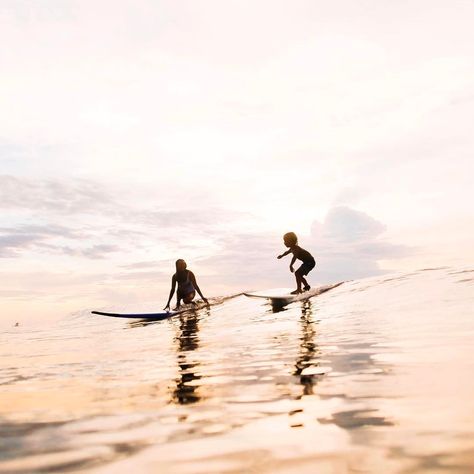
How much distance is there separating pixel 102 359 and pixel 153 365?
1.54 meters

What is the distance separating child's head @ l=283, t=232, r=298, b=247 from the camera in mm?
17781

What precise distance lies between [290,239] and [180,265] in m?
4.21

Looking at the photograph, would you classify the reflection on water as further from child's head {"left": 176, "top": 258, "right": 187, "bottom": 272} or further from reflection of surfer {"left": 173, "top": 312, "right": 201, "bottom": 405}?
child's head {"left": 176, "top": 258, "right": 187, "bottom": 272}

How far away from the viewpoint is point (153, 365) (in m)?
5.97

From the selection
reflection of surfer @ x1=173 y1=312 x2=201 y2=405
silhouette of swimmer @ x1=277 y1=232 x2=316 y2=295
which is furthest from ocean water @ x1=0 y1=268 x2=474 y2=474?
silhouette of swimmer @ x1=277 y1=232 x2=316 y2=295

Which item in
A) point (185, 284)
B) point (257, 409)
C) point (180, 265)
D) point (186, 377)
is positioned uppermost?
point (180, 265)

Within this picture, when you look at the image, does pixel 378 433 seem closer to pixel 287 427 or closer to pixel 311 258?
pixel 287 427

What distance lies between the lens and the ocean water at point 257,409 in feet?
7.23

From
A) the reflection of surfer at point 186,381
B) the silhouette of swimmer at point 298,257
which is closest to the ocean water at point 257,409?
the reflection of surfer at point 186,381

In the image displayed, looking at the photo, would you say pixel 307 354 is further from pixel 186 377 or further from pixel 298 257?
pixel 298 257

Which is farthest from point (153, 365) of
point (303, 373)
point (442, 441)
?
point (442, 441)

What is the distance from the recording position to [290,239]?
702 inches

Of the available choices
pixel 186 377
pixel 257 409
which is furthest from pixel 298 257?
pixel 257 409

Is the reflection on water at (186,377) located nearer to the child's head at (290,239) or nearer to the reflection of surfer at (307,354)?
the reflection of surfer at (307,354)
